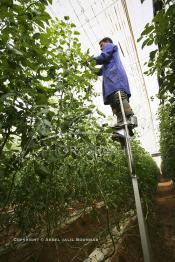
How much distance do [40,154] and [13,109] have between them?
0.41 meters

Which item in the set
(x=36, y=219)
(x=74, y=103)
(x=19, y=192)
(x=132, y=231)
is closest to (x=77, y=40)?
(x=74, y=103)

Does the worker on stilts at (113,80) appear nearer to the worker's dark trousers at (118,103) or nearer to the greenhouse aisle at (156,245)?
the worker's dark trousers at (118,103)

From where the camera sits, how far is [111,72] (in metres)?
3.40

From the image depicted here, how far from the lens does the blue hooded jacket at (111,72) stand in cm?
333

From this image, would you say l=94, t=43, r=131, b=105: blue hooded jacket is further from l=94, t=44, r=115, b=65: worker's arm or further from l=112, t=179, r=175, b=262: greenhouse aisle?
l=112, t=179, r=175, b=262: greenhouse aisle

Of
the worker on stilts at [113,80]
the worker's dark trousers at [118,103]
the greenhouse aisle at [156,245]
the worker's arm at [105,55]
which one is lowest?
the greenhouse aisle at [156,245]

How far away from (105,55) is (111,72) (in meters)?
0.26

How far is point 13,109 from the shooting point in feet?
4.59

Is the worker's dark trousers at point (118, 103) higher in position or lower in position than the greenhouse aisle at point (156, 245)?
higher

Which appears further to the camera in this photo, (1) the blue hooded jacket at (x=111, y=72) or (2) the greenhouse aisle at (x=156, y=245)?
(1) the blue hooded jacket at (x=111, y=72)

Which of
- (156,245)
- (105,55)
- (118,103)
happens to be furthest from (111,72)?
(156,245)

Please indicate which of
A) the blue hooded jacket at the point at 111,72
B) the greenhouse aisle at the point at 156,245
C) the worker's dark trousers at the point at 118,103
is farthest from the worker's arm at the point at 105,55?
the greenhouse aisle at the point at 156,245

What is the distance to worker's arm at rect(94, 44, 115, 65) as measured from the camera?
3.36m

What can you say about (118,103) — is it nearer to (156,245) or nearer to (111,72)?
(111,72)
